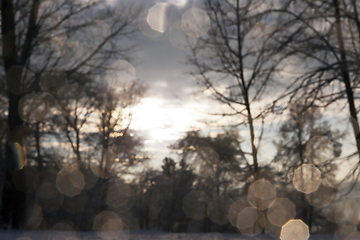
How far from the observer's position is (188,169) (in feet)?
95.0

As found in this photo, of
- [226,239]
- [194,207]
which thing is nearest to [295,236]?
[226,239]

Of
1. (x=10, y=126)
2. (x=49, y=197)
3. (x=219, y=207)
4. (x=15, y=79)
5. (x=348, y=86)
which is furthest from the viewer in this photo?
(x=219, y=207)

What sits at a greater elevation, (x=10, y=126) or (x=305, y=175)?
(x=10, y=126)

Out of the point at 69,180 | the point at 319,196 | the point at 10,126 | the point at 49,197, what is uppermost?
the point at 10,126

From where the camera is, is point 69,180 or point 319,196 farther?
point 69,180

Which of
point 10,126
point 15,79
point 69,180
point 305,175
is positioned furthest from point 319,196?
point 15,79

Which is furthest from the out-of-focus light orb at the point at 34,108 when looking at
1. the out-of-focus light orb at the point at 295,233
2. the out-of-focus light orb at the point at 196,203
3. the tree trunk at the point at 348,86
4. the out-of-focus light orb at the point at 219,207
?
the out-of-focus light orb at the point at 219,207

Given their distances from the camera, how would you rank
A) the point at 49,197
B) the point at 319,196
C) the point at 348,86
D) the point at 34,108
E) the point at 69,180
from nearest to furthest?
the point at 348,86, the point at 34,108, the point at 319,196, the point at 69,180, the point at 49,197

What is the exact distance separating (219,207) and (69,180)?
1636 cm

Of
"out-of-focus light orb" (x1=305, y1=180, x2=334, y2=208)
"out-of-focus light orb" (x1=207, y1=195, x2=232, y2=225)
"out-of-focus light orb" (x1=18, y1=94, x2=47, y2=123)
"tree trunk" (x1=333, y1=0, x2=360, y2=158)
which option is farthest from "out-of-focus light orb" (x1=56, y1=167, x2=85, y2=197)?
"tree trunk" (x1=333, y1=0, x2=360, y2=158)

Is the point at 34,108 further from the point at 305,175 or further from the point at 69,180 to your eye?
the point at 305,175

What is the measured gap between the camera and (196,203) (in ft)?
102

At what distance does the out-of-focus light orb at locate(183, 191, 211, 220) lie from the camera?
30.6 metres

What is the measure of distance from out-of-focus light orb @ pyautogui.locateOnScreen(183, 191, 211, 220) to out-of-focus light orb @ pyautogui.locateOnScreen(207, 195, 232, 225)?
816 mm
